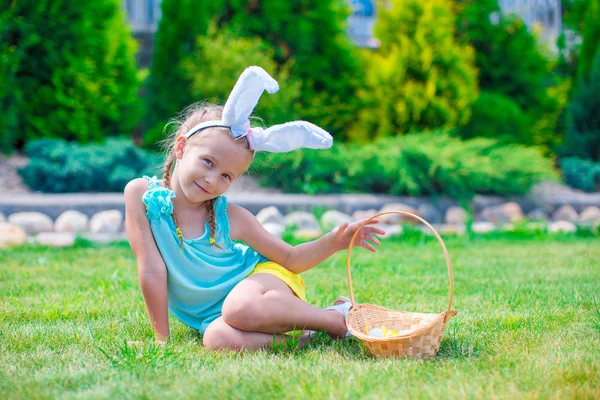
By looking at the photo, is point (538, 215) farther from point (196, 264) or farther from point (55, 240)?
point (196, 264)

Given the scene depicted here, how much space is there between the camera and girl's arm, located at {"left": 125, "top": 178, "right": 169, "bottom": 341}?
8.22ft

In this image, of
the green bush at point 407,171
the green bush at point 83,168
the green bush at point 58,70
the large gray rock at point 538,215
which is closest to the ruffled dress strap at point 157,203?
the green bush at point 83,168

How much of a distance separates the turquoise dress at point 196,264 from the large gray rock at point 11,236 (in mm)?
2713

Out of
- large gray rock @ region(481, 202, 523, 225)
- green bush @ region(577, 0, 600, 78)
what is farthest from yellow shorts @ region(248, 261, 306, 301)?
green bush @ region(577, 0, 600, 78)

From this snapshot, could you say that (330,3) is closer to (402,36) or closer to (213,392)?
(402,36)

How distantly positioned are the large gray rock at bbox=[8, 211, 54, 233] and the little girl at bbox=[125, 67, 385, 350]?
10.2 ft

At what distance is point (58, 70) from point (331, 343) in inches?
219

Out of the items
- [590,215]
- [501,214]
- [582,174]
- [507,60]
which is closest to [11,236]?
[501,214]

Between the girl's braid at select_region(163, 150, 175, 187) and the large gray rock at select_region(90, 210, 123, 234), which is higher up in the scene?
the girl's braid at select_region(163, 150, 175, 187)

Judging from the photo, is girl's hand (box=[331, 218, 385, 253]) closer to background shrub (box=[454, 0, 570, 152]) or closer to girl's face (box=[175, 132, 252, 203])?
girl's face (box=[175, 132, 252, 203])

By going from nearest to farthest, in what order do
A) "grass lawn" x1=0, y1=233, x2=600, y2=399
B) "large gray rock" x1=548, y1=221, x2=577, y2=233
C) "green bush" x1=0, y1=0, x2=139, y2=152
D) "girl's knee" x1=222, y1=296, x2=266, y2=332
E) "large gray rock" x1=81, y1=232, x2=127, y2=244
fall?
"grass lawn" x1=0, y1=233, x2=600, y2=399, "girl's knee" x1=222, y1=296, x2=266, y2=332, "large gray rock" x1=81, y1=232, x2=127, y2=244, "large gray rock" x1=548, y1=221, x2=577, y2=233, "green bush" x1=0, y1=0, x2=139, y2=152

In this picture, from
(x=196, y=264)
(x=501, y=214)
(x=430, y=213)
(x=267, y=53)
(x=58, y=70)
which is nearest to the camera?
(x=196, y=264)

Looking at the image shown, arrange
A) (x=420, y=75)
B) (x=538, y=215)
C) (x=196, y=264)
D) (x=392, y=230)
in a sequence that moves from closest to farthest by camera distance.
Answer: (x=196, y=264) → (x=392, y=230) → (x=538, y=215) → (x=420, y=75)

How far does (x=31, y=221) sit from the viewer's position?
5.43 m
